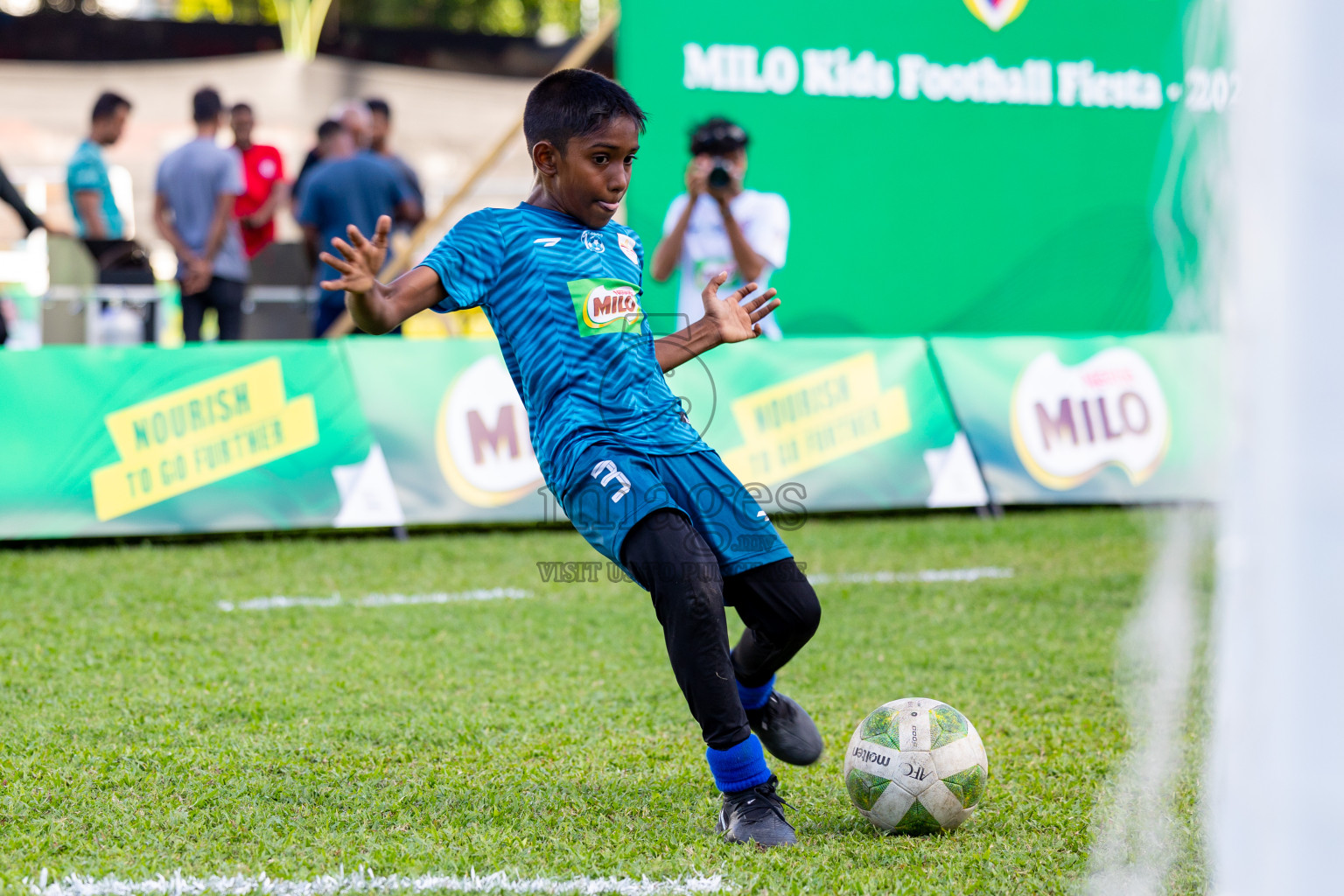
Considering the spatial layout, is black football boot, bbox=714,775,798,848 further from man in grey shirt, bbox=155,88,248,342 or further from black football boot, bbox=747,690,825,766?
man in grey shirt, bbox=155,88,248,342

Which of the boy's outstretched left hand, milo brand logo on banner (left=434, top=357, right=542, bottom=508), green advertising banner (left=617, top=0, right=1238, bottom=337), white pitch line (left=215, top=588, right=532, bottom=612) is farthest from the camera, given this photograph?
green advertising banner (left=617, top=0, right=1238, bottom=337)

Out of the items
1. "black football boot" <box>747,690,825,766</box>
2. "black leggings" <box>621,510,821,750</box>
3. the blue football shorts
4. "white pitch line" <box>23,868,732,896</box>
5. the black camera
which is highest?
the black camera

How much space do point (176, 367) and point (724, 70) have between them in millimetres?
4947

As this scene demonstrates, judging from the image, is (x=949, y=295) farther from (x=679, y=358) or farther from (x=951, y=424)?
(x=679, y=358)

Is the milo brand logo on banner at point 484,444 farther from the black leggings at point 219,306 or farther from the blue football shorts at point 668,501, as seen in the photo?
the blue football shorts at point 668,501

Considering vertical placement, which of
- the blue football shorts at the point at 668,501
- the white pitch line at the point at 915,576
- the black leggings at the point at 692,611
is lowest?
the white pitch line at the point at 915,576

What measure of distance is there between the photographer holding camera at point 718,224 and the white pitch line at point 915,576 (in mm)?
2244

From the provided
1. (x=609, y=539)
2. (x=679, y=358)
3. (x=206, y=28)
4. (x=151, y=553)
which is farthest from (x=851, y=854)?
(x=206, y=28)

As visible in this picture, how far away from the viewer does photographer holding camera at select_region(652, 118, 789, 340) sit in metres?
8.78

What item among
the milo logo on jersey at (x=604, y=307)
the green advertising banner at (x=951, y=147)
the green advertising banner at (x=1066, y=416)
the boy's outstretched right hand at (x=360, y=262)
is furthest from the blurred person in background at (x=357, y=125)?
the boy's outstretched right hand at (x=360, y=262)

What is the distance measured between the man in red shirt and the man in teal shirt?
1298 millimetres

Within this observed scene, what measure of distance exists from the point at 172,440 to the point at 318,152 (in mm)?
4629

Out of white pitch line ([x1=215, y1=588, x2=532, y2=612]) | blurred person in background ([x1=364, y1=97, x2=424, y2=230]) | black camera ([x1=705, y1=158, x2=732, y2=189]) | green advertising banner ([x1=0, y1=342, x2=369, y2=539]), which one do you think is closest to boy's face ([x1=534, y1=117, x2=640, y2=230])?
white pitch line ([x1=215, y1=588, x2=532, y2=612])

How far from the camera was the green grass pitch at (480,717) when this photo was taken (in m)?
3.21
